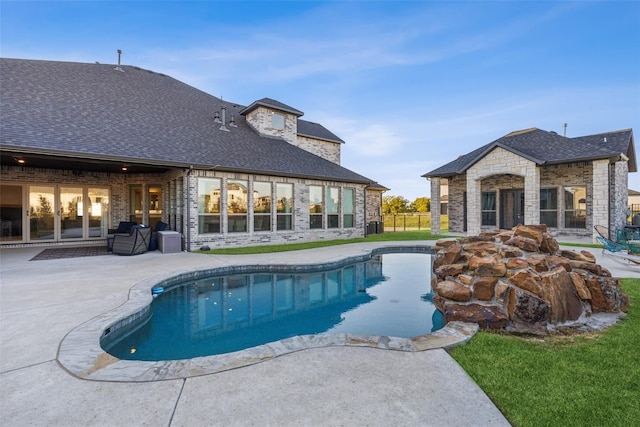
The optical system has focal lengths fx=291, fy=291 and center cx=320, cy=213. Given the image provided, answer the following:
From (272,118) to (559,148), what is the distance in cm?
1426

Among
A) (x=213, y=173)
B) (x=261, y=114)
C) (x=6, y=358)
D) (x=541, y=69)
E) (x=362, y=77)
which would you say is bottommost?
(x=6, y=358)

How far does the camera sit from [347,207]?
609 inches

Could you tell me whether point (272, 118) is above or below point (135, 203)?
above

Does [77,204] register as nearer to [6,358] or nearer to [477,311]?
[6,358]

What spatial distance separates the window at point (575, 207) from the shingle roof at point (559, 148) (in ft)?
6.28

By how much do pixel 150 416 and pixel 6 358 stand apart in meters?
2.10

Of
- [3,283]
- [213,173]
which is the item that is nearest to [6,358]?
[3,283]

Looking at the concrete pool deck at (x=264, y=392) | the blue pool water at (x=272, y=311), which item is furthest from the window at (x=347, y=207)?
the concrete pool deck at (x=264, y=392)

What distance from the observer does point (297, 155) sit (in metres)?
15.0

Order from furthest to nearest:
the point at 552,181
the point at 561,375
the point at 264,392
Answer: the point at 552,181, the point at 561,375, the point at 264,392

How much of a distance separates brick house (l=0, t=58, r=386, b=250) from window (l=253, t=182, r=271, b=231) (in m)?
0.04

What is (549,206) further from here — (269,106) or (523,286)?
(269,106)

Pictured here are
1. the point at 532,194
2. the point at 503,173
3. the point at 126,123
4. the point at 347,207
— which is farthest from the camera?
the point at 347,207

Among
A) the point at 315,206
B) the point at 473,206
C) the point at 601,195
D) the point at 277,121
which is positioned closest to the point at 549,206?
the point at 601,195
